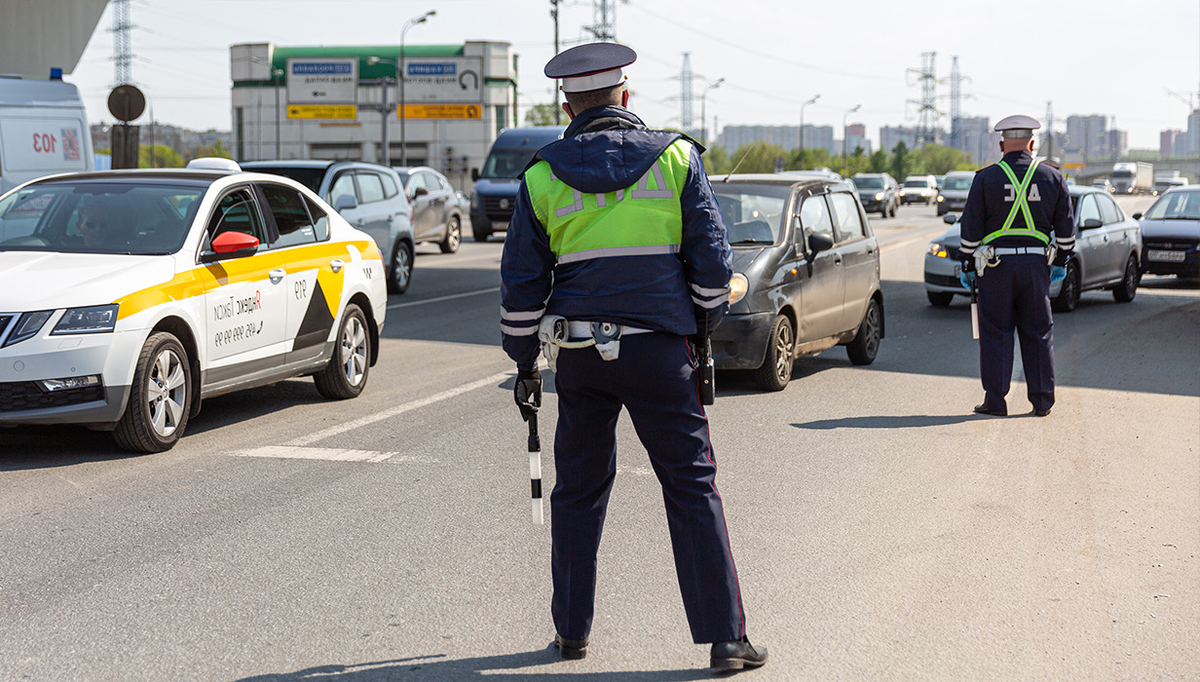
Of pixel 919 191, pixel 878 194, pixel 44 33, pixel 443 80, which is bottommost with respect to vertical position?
pixel 878 194

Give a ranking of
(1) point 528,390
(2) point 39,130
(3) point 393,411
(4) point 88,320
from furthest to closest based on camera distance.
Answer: (2) point 39,130 < (3) point 393,411 < (4) point 88,320 < (1) point 528,390

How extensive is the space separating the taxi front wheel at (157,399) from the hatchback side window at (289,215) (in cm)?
143

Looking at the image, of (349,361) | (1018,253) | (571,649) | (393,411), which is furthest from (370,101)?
(571,649)

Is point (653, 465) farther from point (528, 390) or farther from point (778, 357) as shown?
point (778, 357)

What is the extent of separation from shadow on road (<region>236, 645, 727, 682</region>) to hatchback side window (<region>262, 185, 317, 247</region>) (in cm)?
491

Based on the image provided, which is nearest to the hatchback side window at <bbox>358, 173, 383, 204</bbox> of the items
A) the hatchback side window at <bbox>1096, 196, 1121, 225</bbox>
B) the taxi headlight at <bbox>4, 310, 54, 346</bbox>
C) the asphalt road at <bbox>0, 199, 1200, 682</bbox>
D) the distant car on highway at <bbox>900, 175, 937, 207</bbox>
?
the asphalt road at <bbox>0, 199, 1200, 682</bbox>

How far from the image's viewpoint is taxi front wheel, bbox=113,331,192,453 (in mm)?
6863

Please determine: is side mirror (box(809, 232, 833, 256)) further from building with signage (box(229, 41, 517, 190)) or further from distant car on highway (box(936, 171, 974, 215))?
building with signage (box(229, 41, 517, 190))

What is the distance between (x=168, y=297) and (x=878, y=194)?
44.5 meters

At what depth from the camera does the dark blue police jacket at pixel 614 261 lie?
3.75m

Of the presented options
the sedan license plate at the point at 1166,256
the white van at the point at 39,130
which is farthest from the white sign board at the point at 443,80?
the white van at the point at 39,130

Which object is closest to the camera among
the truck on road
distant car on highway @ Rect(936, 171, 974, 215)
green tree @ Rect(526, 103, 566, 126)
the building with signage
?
distant car on highway @ Rect(936, 171, 974, 215)

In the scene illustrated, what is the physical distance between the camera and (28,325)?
658 cm

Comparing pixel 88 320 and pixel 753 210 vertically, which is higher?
pixel 753 210
